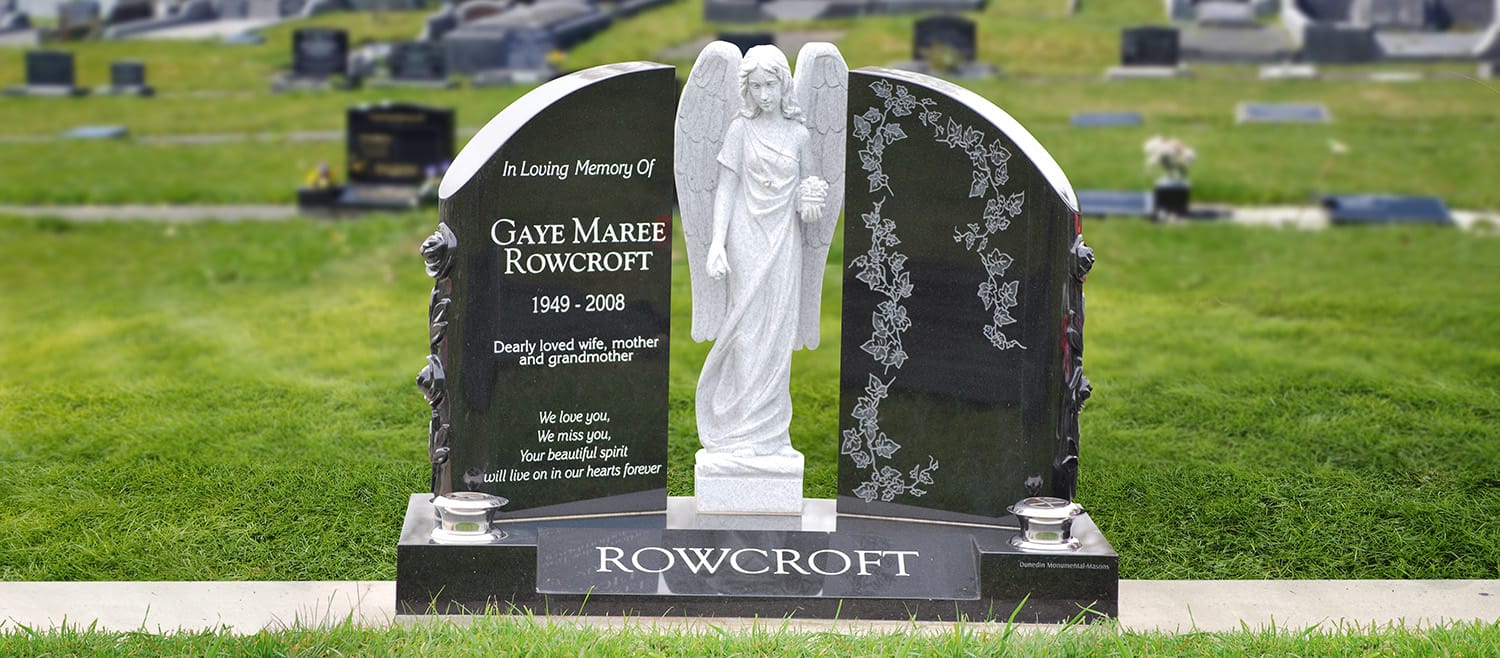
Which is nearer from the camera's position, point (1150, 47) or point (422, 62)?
point (1150, 47)

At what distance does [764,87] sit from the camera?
6422 millimetres

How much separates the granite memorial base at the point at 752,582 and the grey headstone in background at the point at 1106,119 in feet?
53.1

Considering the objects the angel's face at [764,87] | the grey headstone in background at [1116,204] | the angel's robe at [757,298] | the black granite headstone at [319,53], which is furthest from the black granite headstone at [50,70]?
the angel's face at [764,87]

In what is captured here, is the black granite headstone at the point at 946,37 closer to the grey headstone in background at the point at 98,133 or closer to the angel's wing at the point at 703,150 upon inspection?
the grey headstone in background at the point at 98,133

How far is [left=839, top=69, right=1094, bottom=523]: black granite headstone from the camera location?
261 inches

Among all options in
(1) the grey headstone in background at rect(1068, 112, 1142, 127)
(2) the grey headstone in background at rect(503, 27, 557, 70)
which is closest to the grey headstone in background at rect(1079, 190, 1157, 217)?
(1) the grey headstone in background at rect(1068, 112, 1142, 127)

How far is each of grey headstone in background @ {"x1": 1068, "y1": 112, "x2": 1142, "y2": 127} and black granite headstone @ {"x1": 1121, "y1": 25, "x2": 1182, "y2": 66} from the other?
416 cm

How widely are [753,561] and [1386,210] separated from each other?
12.4m

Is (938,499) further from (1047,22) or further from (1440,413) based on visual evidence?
(1047,22)

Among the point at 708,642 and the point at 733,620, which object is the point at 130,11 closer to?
the point at 733,620

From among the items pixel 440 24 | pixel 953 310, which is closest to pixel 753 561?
pixel 953 310


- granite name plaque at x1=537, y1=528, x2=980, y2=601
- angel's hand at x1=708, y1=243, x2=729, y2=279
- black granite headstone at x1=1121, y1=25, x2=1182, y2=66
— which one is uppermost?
black granite headstone at x1=1121, y1=25, x2=1182, y2=66

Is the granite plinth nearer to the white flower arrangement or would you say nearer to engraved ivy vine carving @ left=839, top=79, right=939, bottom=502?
engraved ivy vine carving @ left=839, top=79, right=939, bottom=502

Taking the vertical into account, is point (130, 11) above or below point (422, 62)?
above
